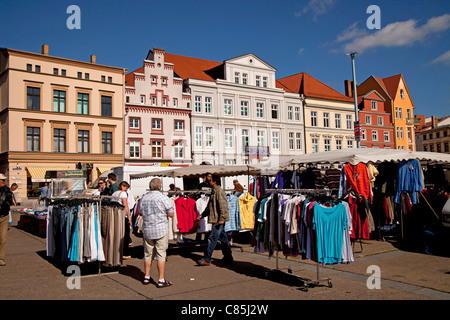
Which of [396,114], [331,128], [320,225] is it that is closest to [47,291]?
[320,225]

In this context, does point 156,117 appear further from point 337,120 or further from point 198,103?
point 337,120

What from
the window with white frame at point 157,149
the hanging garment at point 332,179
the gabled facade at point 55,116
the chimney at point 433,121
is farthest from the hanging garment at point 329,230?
the chimney at point 433,121

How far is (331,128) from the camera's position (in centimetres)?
5031

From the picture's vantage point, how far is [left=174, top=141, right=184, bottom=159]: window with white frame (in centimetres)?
3878

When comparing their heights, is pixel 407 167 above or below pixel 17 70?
below

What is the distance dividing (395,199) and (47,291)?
9031 millimetres

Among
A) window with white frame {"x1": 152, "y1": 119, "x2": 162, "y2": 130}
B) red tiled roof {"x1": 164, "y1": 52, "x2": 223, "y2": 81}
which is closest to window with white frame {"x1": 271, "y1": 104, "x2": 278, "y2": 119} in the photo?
red tiled roof {"x1": 164, "y1": 52, "x2": 223, "y2": 81}

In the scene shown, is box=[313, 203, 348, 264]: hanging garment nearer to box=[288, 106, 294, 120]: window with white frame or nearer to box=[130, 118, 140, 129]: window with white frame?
box=[130, 118, 140, 129]: window with white frame

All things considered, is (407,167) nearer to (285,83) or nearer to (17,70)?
(17,70)

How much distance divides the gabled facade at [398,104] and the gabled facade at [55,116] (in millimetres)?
40454

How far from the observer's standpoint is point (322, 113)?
4984 cm

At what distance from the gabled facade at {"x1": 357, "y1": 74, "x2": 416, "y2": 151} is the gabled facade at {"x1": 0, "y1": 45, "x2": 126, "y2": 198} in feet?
133

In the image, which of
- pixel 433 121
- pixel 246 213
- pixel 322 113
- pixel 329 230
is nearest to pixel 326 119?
pixel 322 113

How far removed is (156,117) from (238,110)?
949 centimetres
